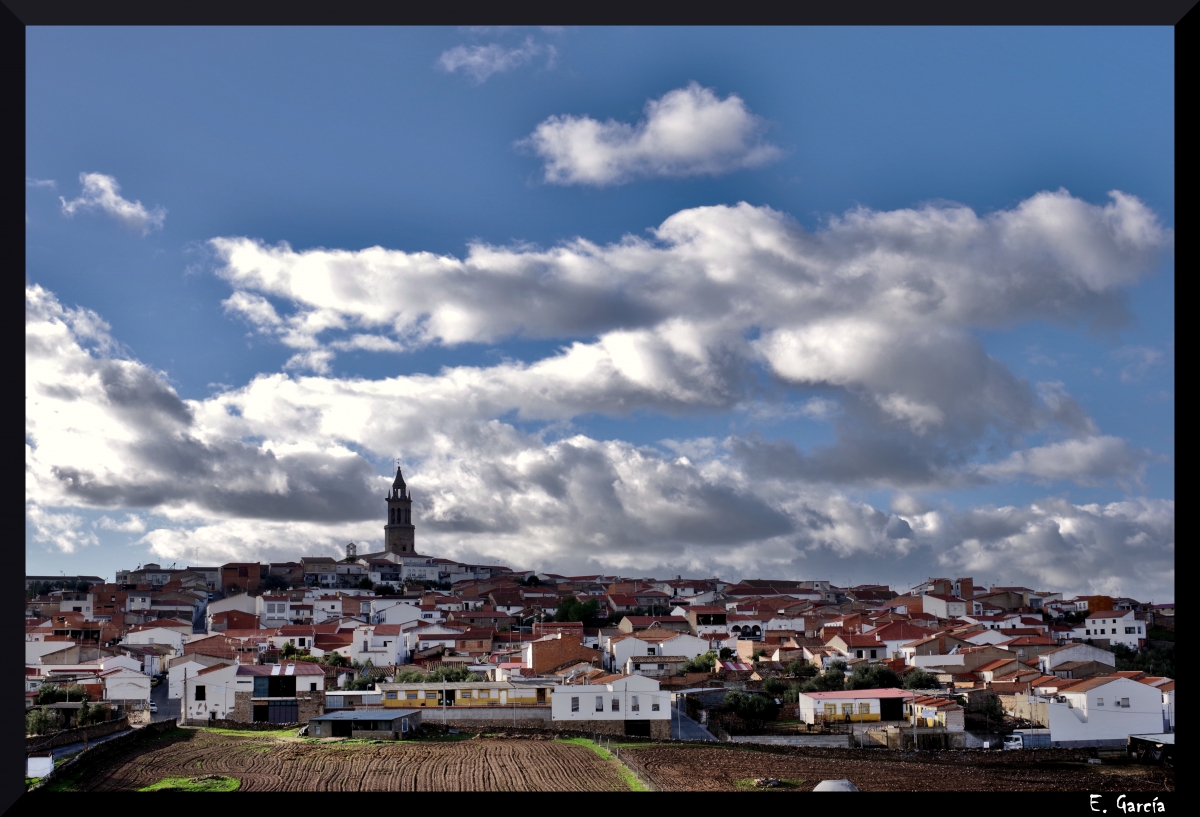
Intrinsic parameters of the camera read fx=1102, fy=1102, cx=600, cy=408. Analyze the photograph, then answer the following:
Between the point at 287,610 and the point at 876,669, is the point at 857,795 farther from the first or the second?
the point at 287,610

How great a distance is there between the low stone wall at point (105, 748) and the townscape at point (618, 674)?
5.1 inches

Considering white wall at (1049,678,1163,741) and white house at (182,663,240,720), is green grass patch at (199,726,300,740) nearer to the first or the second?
white house at (182,663,240,720)

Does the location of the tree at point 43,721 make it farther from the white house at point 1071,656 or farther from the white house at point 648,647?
the white house at point 1071,656

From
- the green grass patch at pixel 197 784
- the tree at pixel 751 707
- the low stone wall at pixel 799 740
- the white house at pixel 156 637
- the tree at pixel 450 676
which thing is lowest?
the low stone wall at pixel 799 740

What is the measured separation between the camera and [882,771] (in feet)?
29.5

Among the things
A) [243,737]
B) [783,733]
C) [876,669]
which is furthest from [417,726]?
[876,669]

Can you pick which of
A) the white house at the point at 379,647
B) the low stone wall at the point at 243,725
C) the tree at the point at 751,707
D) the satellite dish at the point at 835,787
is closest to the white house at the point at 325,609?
the white house at the point at 379,647

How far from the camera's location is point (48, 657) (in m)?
17.0

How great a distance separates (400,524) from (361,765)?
34746 mm

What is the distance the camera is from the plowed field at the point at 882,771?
26.9 ft

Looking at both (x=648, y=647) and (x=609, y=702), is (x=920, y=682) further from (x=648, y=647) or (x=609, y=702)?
(x=609, y=702)

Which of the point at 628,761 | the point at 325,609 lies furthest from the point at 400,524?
the point at 628,761

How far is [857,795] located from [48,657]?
16.2m
